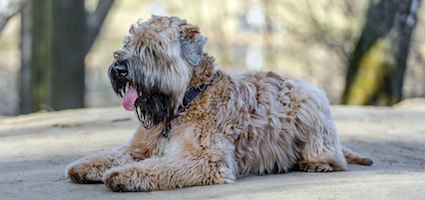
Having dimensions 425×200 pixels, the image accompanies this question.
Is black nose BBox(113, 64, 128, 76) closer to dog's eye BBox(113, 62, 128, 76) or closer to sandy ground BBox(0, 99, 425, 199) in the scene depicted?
dog's eye BBox(113, 62, 128, 76)

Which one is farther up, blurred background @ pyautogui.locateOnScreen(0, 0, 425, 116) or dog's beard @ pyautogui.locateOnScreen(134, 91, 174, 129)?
blurred background @ pyautogui.locateOnScreen(0, 0, 425, 116)

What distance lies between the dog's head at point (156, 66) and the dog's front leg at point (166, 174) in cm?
54

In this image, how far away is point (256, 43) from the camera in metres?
15.5

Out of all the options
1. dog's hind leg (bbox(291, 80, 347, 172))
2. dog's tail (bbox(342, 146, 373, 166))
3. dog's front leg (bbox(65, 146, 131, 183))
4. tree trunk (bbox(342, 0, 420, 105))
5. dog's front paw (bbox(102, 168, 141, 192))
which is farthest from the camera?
tree trunk (bbox(342, 0, 420, 105))

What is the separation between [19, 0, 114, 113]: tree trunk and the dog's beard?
322 inches

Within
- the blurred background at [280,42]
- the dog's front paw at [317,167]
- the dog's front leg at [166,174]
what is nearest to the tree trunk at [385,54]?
the blurred background at [280,42]

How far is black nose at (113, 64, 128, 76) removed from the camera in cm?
396

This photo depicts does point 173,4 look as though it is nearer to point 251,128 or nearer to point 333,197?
point 251,128

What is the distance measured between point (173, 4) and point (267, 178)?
14.6 metres

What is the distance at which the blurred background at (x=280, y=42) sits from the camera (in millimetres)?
11766

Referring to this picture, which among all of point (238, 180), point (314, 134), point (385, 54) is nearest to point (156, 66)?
point (238, 180)

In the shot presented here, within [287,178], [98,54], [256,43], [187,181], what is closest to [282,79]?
[287,178]

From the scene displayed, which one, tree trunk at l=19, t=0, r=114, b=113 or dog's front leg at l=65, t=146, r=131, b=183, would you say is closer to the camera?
dog's front leg at l=65, t=146, r=131, b=183

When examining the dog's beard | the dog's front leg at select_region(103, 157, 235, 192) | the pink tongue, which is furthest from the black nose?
the dog's front leg at select_region(103, 157, 235, 192)
